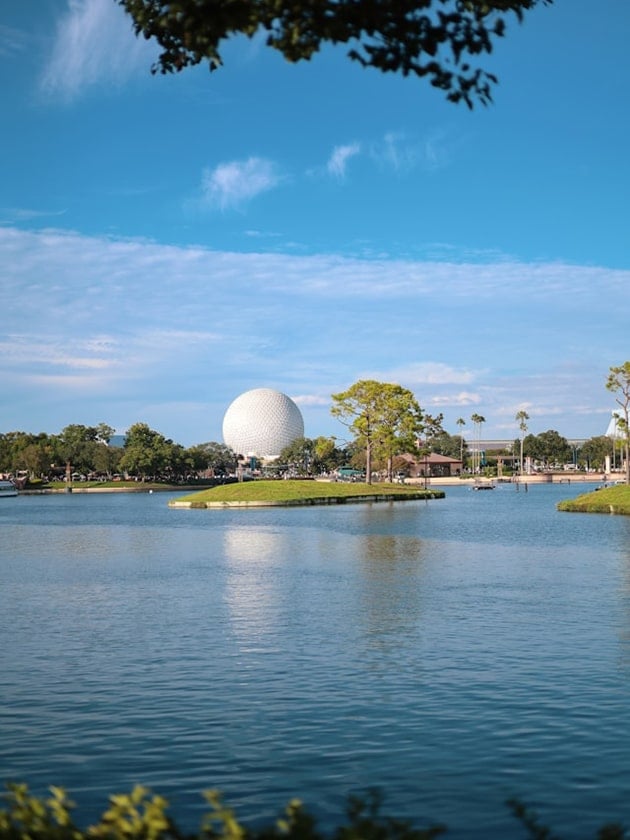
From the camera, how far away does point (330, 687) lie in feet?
62.3

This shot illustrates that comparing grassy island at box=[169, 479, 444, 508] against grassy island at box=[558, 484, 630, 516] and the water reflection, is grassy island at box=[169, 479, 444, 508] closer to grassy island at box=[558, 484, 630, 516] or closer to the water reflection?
grassy island at box=[558, 484, 630, 516]

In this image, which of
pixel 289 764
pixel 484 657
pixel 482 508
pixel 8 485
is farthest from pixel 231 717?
pixel 8 485

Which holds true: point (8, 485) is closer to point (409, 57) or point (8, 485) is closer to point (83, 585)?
point (83, 585)

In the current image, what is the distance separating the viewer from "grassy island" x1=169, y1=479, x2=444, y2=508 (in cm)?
11312

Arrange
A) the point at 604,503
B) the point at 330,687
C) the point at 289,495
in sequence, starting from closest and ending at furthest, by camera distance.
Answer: the point at 330,687
the point at 604,503
the point at 289,495

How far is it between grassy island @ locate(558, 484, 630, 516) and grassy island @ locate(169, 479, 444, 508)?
103 ft

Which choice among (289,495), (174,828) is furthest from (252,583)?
(289,495)

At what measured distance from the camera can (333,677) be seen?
783 inches

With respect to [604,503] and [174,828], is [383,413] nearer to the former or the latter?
[604,503]

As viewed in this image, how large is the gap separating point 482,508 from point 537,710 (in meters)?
88.3

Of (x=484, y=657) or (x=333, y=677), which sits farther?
(x=484, y=657)

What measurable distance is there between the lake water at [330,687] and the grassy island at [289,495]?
70.3 m

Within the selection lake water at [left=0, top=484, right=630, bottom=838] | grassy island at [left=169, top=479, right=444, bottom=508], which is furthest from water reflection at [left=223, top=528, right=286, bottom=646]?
grassy island at [left=169, top=479, right=444, bottom=508]

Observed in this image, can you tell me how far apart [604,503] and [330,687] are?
7081 centimetres
